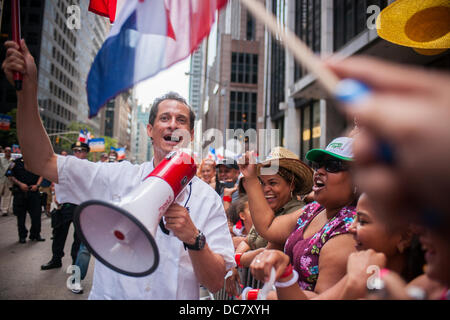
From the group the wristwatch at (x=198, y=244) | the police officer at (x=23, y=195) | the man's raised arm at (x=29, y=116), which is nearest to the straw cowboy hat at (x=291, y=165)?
the wristwatch at (x=198, y=244)

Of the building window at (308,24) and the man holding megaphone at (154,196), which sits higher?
the building window at (308,24)

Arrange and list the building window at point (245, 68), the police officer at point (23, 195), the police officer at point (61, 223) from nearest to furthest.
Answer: the police officer at point (61, 223), the police officer at point (23, 195), the building window at point (245, 68)

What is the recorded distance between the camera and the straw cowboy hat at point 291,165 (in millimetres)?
2621

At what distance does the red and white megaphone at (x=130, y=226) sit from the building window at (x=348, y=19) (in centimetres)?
1168

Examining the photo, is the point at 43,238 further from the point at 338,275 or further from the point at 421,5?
the point at 421,5

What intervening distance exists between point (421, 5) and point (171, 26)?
1.55m

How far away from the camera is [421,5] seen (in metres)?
1.84

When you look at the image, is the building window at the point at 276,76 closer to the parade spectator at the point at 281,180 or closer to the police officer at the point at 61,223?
the police officer at the point at 61,223

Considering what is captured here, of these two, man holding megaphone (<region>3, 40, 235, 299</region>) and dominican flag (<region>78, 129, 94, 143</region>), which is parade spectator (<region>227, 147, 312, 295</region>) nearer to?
man holding megaphone (<region>3, 40, 235, 299</region>)

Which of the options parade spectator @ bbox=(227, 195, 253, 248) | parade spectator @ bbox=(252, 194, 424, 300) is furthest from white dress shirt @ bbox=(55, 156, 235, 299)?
parade spectator @ bbox=(227, 195, 253, 248)

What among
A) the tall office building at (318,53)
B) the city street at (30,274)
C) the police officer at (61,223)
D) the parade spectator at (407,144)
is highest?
the tall office building at (318,53)

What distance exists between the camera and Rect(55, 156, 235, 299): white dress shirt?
1.49m
